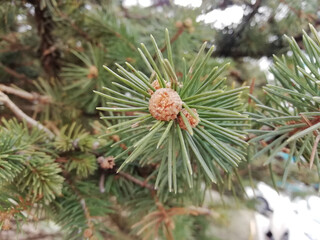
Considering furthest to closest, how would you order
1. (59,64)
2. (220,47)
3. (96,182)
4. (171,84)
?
1. (220,47)
2. (59,64)
3. (96,182)
4. (171,84)

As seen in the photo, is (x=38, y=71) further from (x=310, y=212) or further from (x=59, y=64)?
(x=310, y=212)

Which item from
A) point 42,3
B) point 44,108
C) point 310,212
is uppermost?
point 42,3

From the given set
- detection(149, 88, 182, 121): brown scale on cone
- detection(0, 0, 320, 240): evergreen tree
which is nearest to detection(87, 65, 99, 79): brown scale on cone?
detection(0, 0, 320, 240): evergreen tree

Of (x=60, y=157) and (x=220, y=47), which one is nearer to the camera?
(x=60, y=157)

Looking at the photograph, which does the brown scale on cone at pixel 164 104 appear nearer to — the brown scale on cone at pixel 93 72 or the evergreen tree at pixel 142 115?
the evergreen tree at pixel 142 115

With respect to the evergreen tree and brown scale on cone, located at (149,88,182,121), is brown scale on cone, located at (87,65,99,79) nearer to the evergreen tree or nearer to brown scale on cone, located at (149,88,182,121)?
the evergreen tree

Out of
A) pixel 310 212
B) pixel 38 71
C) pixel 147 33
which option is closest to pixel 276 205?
pixel 310 212

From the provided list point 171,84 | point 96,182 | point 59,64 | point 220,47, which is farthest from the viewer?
point 220,47

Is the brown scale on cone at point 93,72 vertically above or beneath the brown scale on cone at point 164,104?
above

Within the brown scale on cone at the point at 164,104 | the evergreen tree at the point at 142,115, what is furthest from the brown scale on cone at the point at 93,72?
the brown scale on cone at the point at 164,104
